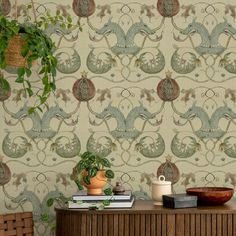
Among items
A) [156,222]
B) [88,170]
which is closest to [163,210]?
[156,222]

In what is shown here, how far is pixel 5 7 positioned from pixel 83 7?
17.9 inches

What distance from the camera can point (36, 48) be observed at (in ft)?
8.64

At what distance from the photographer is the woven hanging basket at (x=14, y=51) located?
2.67 m

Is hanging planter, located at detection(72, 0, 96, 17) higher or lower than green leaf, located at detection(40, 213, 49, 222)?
higher

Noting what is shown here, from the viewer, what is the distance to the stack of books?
2.50 metres

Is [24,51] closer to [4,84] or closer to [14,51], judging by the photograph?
[14,51]

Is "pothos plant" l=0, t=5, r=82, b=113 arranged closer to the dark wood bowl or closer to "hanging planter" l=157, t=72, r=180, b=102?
"hanging planter" l=157, t=72, r=180, b=102

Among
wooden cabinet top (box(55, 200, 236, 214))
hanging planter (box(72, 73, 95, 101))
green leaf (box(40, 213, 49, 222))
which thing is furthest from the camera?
hanging planter (box(72, 73, 95, 101))

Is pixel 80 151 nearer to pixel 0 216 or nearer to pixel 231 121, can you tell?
pixel 0 216

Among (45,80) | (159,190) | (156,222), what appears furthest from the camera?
(45,80)

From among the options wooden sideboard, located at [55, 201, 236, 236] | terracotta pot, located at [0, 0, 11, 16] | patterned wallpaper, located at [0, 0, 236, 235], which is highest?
terracotta pot, located at [0, 0, 11, 16]

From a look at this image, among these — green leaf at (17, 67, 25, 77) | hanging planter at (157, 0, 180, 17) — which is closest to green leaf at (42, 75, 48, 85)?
green leaf at (17, 67, 25, 77)

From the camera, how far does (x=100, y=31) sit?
300 centimetres

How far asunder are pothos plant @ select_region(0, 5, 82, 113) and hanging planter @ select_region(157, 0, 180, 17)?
1.60 feet
